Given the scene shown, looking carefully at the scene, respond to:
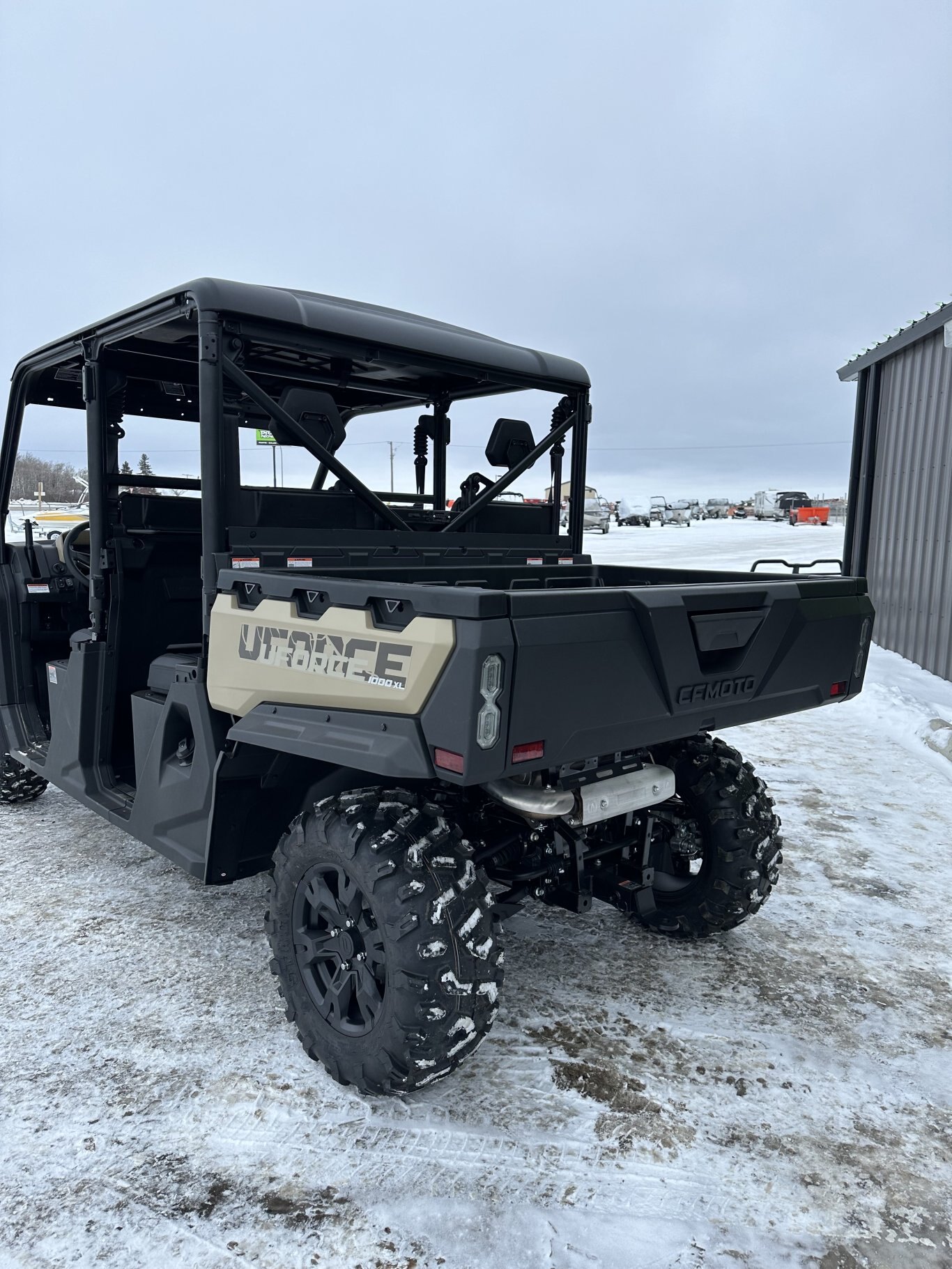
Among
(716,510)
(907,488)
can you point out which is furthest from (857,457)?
(716,510)

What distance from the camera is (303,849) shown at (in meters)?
2.66

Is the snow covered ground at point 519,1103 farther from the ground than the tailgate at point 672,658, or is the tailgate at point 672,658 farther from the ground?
the tailgate at point 672,658

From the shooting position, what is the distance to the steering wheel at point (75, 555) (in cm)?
424

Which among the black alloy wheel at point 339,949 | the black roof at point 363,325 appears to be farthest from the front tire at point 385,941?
the black roof at point 363,325

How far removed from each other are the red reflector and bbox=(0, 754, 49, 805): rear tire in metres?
3.53

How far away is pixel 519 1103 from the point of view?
→ 257 cm

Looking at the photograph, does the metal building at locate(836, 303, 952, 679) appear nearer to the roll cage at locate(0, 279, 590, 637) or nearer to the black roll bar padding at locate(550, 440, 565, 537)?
the black roll bar padding at locate(550, 440, 565, 537)

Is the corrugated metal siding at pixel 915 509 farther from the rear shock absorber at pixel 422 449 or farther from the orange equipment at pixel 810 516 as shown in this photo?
the orange equipment at pixel 810 516

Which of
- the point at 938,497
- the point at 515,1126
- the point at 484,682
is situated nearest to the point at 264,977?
the point at 515,1126

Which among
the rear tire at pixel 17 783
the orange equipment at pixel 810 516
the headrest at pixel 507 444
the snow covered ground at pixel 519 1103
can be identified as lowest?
the snow covered ground at pixel 519 1103

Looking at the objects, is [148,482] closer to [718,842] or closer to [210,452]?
[210,452]

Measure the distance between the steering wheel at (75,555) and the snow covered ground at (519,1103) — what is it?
1385 mm

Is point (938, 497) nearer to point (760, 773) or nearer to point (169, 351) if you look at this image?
point (760, 773)

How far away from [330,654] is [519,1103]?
4.54 ft
